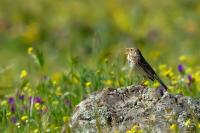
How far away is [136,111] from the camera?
228 inches

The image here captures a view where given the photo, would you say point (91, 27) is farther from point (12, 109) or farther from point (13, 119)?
point (13, 119)

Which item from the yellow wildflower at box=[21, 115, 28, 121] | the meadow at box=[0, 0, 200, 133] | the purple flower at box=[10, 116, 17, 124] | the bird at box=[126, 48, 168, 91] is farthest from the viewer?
the meadow at box=[0, 0, 200, 133]

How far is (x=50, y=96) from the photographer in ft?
23.5

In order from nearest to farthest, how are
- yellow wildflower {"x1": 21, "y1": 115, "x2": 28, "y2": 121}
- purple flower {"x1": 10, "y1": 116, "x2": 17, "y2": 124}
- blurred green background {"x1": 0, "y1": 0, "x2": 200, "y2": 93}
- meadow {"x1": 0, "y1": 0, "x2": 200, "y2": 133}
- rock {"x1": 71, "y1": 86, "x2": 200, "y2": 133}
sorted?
rock {"x1": 71, "y1": 86, "x2": 200, "y2": 133} → yellow wildflower {"x1": 21, "y1": 115, "x2": 28, "y2": 121} → purple flower {"x1": 10, "y1": 116, "x2": 17, "y2": 124} → meadow {"x1": 0, "y1": 0, "x2": 200, "y2": 133} → blurred green background {"x1": 0, "y1": 0, "x2": 200, "y2": 93}

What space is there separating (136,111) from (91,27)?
983cm

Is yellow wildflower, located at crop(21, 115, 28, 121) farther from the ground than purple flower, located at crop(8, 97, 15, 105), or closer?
closer

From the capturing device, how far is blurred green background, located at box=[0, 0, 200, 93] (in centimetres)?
1434

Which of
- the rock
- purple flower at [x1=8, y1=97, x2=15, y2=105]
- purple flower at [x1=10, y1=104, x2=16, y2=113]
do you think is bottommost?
the rock

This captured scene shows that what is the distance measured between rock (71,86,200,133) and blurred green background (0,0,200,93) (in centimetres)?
748

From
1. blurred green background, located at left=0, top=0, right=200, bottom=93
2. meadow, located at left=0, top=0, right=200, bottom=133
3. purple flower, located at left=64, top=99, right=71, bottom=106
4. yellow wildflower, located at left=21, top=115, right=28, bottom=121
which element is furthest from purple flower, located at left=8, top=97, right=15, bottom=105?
blurred green background, located at left=0, top=0, right=200, bottom=93

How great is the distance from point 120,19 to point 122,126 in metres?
10.2

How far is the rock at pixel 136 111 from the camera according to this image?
5586 mm

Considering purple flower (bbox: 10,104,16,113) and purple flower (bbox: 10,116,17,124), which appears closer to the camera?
purple flower (bbox: 10,116,17,124)

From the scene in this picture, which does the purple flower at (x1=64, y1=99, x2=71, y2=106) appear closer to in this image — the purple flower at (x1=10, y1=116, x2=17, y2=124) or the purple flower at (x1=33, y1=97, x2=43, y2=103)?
the purple flower at (x1=33, y1=97, x2=43, y2=103)
